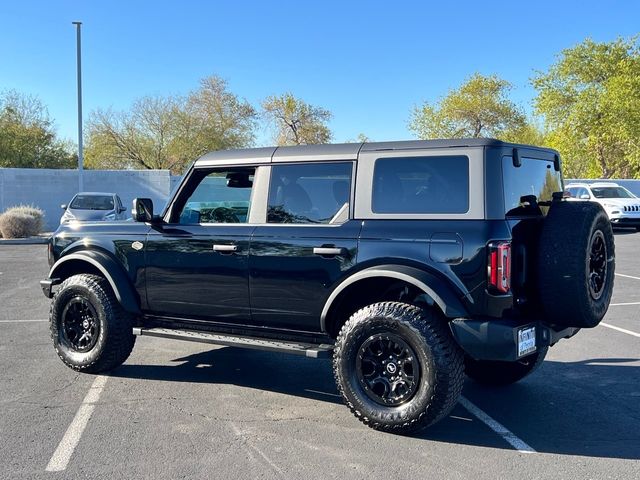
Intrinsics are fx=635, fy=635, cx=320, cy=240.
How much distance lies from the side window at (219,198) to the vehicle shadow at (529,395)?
4.85ft

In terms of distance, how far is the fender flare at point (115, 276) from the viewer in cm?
555

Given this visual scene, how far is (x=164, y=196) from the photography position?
2712 cm

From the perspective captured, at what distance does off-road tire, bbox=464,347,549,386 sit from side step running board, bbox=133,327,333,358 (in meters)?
1.45

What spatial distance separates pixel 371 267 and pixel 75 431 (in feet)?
7.69

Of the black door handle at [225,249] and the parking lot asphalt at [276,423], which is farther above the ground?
the black door handle at [225,249]

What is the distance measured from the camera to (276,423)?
4.61 metres

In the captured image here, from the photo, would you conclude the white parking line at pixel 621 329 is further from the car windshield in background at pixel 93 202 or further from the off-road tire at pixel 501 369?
the car windshield in background at pixel 93 202

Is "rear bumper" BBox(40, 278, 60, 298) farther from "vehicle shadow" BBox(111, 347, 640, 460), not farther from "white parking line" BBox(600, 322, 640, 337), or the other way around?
"white parking line" BBox(600, 322, 640, 337)

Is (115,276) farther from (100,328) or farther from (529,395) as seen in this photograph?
(529,395)

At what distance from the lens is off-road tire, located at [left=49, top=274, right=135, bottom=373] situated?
5598 millimetres

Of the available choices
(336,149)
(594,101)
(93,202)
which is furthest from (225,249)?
(594,101)

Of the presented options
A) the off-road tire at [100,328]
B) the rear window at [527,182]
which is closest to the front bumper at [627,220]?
the rear window at [527,182]

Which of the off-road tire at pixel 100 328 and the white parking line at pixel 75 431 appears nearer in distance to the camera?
the white parking line at pixel 75 431

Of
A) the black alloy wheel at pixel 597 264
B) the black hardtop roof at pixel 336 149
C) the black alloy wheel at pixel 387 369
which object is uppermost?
the black hardtop roof at pixel 336 149
